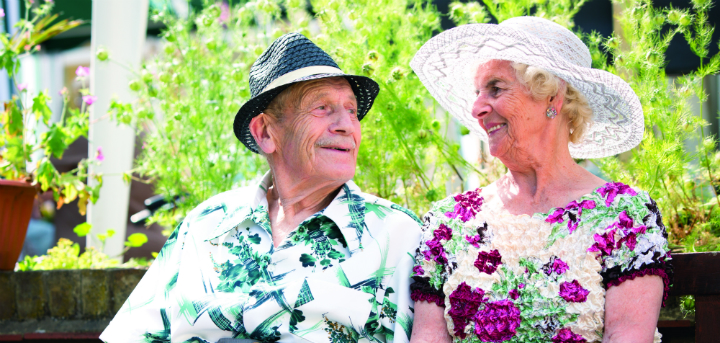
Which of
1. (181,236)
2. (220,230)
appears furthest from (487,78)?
(181,236)

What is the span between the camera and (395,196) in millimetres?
3055

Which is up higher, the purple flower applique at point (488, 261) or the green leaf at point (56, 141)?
the green leaf at point (56, 141)

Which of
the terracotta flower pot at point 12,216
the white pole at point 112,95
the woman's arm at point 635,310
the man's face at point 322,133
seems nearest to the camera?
the woman's arm at point 635,310

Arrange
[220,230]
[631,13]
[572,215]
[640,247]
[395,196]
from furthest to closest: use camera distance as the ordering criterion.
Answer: [395,196] → [631,13] → [220,230] → [572,215] → [640,247]

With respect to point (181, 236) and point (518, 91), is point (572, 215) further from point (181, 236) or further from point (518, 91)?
point (181, 236)

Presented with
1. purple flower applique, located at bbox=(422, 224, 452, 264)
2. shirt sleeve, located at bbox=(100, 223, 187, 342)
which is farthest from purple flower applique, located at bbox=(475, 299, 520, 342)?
shirt sleeve, located at bbox=(100, 223, 187, 342)

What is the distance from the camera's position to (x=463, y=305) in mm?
1932

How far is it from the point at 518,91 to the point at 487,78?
0.13 meters

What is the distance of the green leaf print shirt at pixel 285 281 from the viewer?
6.44 feet

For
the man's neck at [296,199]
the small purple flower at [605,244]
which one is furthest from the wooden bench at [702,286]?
A: the man's neck at [296,199]

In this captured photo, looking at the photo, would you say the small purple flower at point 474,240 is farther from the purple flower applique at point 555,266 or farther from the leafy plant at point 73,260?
the leafy plant at point 73,260

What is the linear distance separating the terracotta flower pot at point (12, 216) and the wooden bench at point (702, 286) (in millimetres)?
3200

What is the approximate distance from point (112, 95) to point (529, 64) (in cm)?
300

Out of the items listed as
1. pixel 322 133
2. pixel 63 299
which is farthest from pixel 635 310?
pixel 63 299
